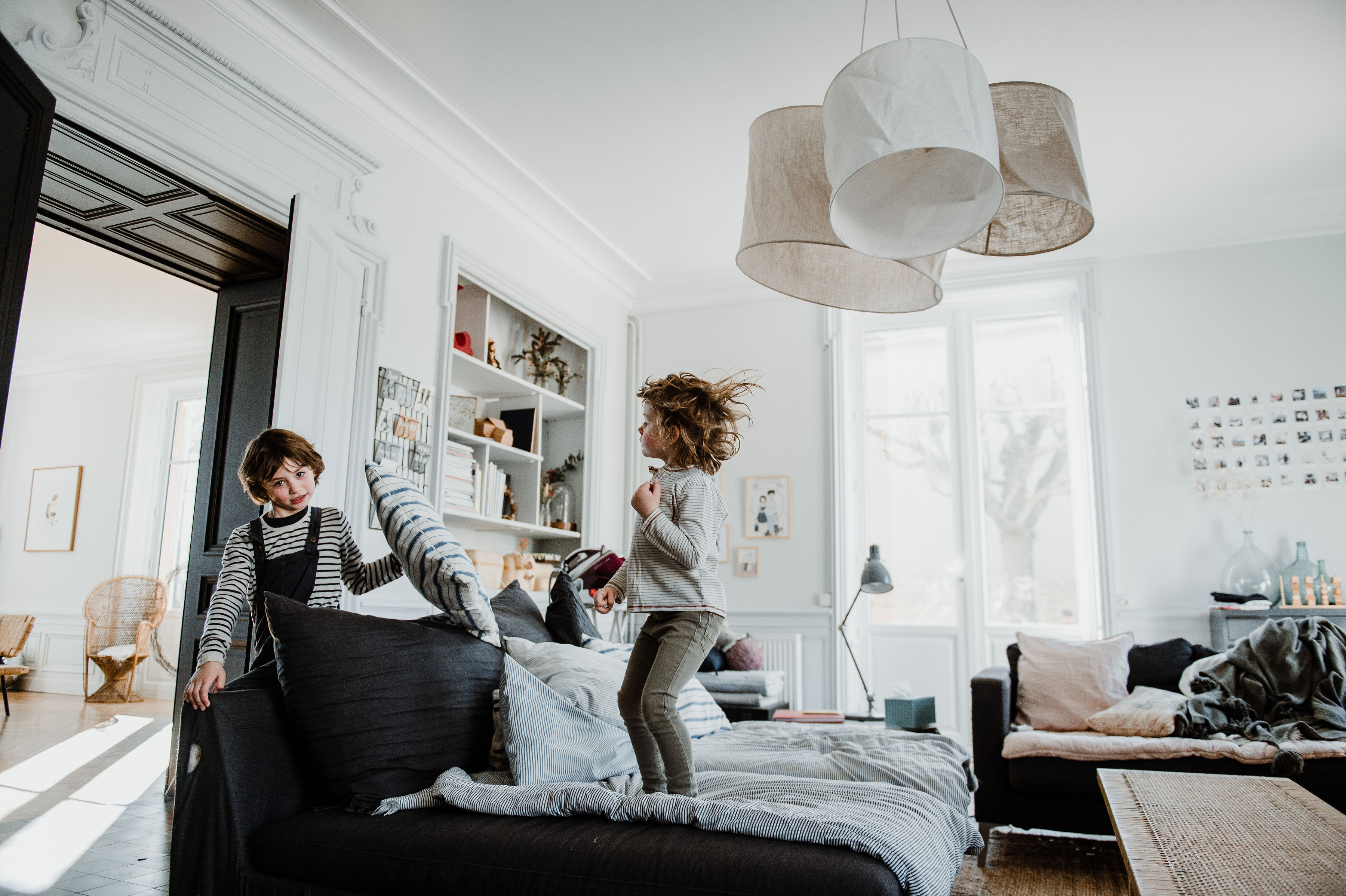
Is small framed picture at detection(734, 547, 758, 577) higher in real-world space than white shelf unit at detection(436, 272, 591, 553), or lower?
lower

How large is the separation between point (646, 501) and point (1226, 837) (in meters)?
1.29

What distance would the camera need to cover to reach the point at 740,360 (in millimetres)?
5941

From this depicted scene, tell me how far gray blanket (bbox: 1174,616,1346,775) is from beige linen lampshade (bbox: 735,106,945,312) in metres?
2.06

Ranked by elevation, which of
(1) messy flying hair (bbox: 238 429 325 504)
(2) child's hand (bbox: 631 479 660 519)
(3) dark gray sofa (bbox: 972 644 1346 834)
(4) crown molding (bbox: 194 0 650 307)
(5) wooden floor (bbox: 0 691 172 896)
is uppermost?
(4) crown molding (bbox: 194 0 650 307)

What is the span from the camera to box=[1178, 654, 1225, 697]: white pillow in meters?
3.41

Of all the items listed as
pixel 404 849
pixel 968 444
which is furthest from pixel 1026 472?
pixel 404 849

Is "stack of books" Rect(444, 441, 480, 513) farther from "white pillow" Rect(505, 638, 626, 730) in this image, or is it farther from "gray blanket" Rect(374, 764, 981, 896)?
"gray blanket" Rect(374, 764, 981, 896)

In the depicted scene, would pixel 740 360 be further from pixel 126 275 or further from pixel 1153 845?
pixel 1153 845

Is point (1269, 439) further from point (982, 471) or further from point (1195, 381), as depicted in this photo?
point (982, 471)

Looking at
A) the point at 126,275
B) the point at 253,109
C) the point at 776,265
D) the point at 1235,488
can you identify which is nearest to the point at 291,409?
the point at 253,109

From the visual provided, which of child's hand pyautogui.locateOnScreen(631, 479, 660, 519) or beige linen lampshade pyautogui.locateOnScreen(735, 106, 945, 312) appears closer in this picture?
beige linen lampshade pyautogui.locateOnScreen(735, 106, 945, 312)

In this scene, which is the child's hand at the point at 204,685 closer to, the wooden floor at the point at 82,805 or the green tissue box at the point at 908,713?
the wooden floor at the point at 82,805

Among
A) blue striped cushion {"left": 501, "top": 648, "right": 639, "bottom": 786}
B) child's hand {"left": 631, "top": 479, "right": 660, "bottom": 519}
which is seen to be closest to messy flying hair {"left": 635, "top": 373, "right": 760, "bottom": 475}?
child's hand {"left": 631, "top": 479, "right": 660, "bottom": 519}

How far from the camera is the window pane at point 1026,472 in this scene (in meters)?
5.32
